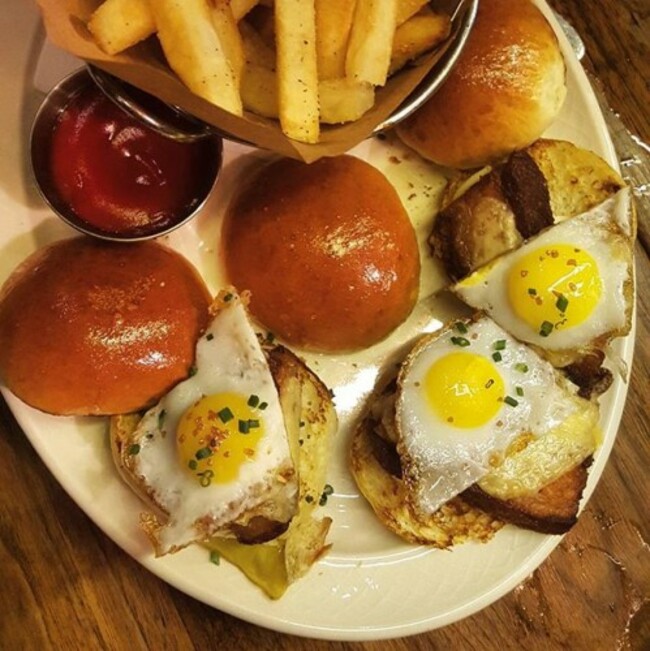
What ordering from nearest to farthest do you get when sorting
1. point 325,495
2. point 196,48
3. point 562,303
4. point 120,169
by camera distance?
point 196,48, point 120,169, point 562,303, point 325,495

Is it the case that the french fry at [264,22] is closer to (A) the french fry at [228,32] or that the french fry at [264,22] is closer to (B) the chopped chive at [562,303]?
(A) the french fry at [228,32]

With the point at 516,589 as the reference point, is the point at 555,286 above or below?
above

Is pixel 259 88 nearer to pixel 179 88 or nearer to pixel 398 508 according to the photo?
pixel 179 88

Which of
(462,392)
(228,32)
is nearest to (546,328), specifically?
(462,392)

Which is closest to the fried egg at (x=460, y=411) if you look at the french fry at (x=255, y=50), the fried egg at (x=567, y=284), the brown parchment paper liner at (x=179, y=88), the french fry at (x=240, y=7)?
the fried egg at (x=567, y=284)

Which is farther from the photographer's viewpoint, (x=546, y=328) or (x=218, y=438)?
(x=546, y=328)

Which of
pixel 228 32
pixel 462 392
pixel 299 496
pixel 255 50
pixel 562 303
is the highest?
pixel 228 32
